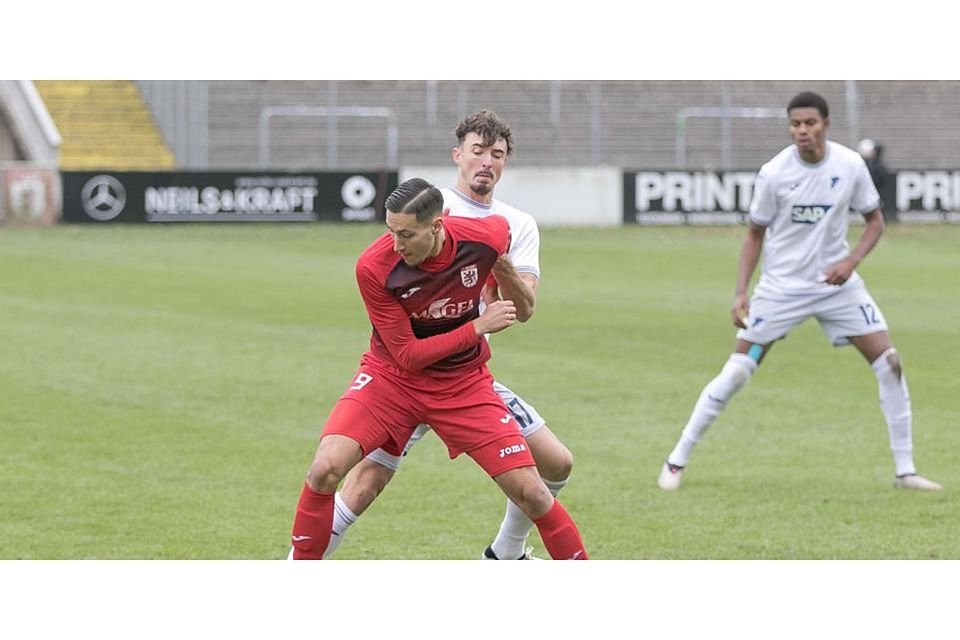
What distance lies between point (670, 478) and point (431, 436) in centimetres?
263

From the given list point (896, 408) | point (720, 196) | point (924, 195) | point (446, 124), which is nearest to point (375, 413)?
point (896, 408)

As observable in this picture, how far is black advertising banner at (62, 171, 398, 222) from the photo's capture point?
31.6m

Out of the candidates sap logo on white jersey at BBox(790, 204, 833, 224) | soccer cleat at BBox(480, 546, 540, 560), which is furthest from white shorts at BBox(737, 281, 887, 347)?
soccer cleat at BBox(480, 546, 540, 560)

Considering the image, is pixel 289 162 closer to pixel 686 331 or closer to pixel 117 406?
pixel 686 331

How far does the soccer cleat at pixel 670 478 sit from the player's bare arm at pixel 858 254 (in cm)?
153

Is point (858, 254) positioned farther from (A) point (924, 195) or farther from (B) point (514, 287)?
(A) point (924, 195)

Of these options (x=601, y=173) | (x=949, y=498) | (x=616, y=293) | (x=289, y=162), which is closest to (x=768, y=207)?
(x=949, y=498)

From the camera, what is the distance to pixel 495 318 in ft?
20.6

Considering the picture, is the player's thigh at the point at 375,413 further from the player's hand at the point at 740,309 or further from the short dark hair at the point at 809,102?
the short dark hair at the point at 809,102

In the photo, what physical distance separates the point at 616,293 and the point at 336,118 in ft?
60.2

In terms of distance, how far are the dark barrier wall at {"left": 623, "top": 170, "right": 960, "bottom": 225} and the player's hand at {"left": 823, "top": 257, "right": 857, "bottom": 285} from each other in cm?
2299

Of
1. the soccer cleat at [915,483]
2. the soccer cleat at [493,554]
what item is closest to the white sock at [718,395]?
the soccer cleat at [915,483]

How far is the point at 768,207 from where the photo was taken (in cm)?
968

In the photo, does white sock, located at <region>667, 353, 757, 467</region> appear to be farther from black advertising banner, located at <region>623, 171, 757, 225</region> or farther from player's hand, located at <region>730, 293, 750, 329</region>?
black advertising banner, located at <region>623, 171, 757, 225</region>
